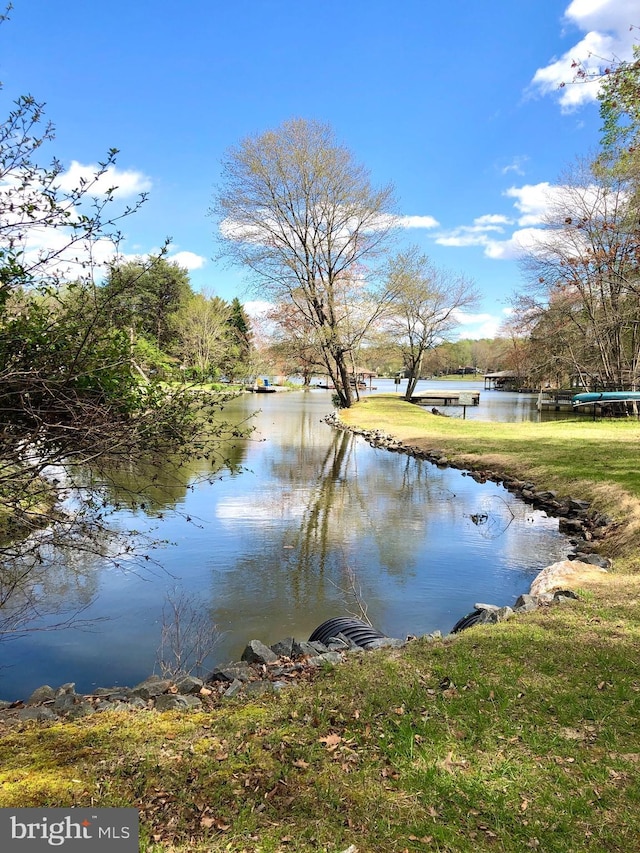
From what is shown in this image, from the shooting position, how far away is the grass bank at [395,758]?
2197 millimetres

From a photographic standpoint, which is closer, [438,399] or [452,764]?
[452,764]

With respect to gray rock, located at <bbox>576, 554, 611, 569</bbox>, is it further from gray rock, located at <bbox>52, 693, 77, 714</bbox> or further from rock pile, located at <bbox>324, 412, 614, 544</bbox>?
gray rock, located at <bbox>52, 693, 77, 714</bbox>

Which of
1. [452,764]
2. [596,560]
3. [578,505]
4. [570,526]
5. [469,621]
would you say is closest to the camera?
[452,764]

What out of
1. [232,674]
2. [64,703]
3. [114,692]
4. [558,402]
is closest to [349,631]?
[232,674]

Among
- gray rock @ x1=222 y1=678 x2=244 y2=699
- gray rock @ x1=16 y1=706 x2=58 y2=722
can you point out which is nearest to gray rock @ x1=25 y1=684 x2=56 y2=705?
gray rock @ x1=16 y1=706 x2=58 y2=722

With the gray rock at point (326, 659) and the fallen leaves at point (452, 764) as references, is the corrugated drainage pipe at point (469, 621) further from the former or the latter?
the fallen leaves at point (452, 764)

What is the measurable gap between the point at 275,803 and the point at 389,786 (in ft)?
1.70

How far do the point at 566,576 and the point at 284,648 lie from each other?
3.23 meters

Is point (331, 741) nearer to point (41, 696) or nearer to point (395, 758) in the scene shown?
point (395, 758)

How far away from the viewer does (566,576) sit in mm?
5824

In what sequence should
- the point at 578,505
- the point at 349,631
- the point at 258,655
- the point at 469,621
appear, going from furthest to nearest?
the point at 578,505 < the point at 469,621 < the point at 349,631 < the point at 258,655

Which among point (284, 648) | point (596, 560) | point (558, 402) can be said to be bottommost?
point (284, 648)

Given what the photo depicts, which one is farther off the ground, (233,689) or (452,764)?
(452,764)

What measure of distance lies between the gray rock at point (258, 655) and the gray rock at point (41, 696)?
1.43 metres
